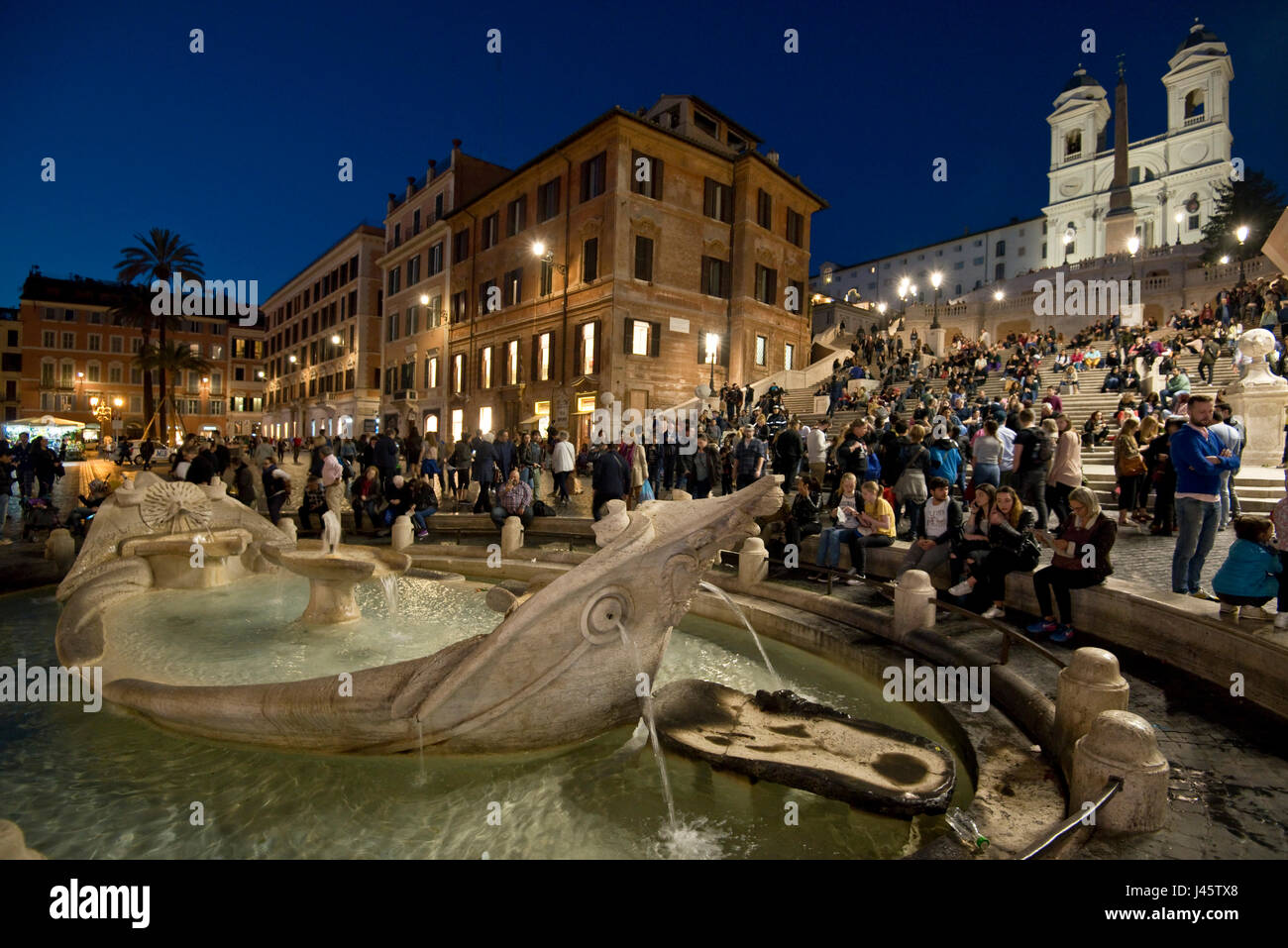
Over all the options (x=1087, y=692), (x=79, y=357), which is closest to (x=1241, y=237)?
(x=1087, y=692)

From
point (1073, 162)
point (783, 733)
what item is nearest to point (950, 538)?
point (783, 733)

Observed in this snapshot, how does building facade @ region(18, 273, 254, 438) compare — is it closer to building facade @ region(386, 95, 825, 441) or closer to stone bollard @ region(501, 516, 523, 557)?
building facade @ region(386, 95, 825, 441)

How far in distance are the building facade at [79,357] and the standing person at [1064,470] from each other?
64.8m

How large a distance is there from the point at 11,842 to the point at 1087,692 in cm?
440

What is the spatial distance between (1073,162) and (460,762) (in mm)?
85852

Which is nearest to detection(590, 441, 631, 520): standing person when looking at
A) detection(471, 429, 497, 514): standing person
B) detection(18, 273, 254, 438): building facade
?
detection(471, 429, 497, 514): standing person

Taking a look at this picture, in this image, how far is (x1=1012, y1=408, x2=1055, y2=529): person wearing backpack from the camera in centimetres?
843

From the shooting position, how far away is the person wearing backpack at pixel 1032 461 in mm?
8430

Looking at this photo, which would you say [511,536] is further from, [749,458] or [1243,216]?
[1243,216]

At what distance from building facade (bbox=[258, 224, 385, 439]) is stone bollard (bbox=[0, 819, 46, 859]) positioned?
37616 mm

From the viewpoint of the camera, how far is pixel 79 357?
58625 millimetres

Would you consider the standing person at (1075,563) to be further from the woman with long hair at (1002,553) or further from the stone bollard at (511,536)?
the stone bollard at (511,536)

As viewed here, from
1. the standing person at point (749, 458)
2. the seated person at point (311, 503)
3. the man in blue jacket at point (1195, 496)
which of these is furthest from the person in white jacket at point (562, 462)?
the man in blue jacket at point (1195, 496)
